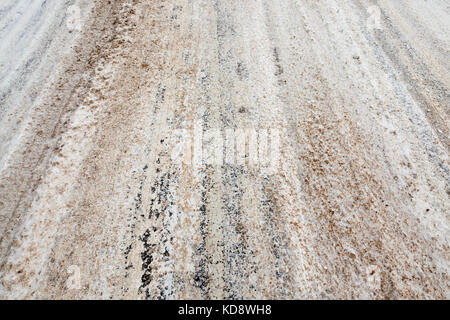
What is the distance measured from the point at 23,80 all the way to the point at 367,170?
3376 mm

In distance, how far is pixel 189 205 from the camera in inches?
74.7

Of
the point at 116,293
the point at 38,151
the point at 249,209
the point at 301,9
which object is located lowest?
the point at 116,293

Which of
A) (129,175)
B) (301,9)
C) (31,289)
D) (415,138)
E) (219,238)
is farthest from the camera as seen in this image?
(301,9)

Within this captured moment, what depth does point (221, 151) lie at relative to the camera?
7.04 ft

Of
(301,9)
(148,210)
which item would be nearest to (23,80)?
(148,210)

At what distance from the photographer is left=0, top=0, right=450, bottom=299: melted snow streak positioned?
1.66m

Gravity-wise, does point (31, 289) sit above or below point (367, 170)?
below

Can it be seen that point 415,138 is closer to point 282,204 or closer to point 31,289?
point 282,204

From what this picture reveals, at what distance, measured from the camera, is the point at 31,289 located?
61.2 inches

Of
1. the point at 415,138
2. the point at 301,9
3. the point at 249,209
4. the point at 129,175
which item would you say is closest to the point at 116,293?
the point at 129,175

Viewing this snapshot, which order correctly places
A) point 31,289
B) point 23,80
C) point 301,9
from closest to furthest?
point 31,289, point 23,80, point 301,9

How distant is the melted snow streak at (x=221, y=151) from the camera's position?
1658 millimetres

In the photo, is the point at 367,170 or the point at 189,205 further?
the point at 367,170

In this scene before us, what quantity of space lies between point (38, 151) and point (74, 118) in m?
0.41
